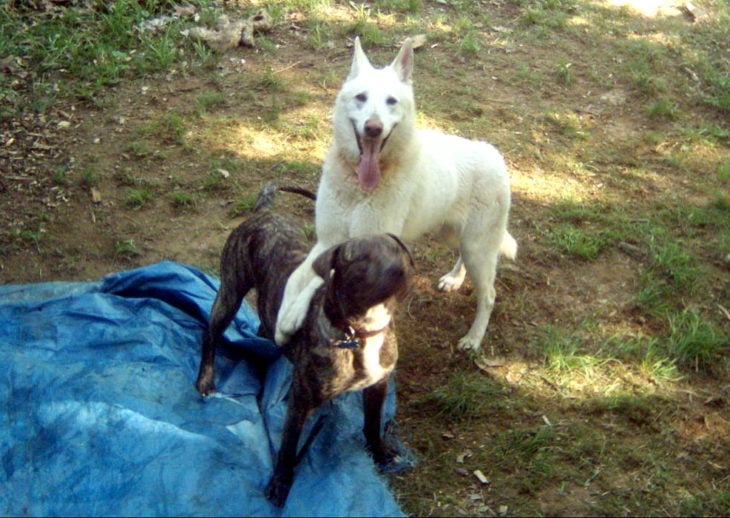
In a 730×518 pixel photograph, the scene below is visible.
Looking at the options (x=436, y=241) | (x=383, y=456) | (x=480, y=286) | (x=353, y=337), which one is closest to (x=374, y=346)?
(x=353, y=337)

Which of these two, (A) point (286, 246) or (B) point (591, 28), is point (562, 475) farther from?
(B) point (591, 28)

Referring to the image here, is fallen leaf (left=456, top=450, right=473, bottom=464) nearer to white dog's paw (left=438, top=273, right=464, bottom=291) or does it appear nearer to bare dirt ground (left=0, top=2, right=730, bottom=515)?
bare dirt ground (left=0, top=2, right=730, bottom=515)

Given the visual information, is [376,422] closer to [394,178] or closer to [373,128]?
[394,178]

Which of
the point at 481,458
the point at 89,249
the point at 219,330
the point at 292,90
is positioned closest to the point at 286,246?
the point at 219,330

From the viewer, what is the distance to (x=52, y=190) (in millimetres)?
5480

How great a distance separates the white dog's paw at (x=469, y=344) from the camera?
4344 millimetres

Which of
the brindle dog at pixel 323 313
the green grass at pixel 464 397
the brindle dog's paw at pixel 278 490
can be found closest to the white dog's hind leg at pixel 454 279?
the green grass at pixel 464 397

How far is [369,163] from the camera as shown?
3.65 m

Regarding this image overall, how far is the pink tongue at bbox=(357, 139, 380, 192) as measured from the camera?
12.0ft

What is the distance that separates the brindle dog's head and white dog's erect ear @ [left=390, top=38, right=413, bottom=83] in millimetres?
1455

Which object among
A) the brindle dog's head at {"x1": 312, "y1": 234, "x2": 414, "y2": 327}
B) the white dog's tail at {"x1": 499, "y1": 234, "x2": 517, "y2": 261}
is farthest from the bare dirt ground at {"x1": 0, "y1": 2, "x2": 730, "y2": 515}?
the brindle dog's head at {"x1": 312, "y1": 234, "x2": 414, "y2": 327}

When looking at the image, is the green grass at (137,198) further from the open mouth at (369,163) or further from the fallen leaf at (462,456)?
the fallen leaf at (462,456)

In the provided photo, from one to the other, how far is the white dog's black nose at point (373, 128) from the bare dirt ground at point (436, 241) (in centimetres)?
131

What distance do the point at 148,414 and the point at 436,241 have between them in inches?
93.2
